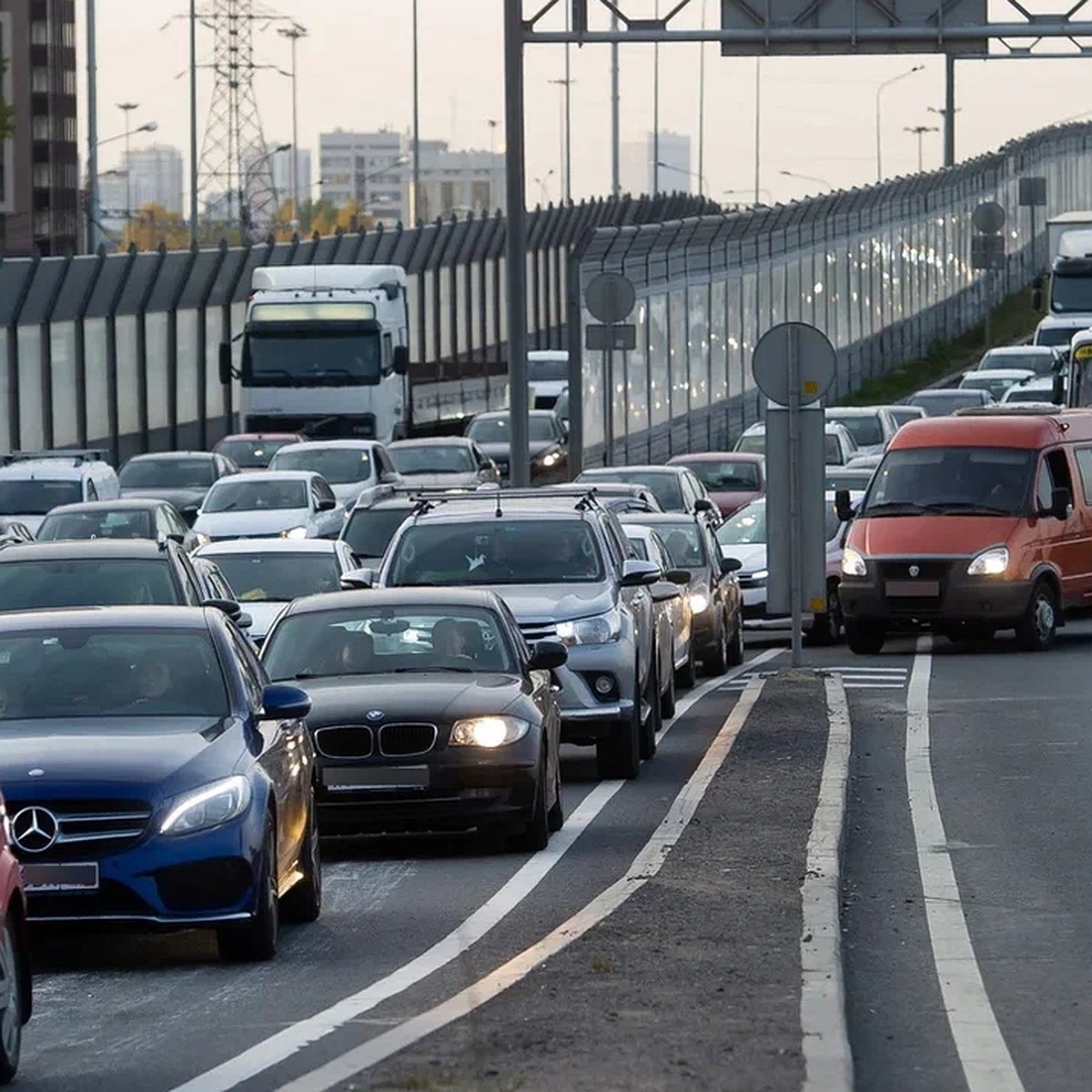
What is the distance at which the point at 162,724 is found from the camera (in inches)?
468

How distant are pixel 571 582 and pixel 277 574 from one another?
733 centimetres

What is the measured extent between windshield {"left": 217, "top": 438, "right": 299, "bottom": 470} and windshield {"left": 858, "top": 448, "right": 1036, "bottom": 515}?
19.1 m

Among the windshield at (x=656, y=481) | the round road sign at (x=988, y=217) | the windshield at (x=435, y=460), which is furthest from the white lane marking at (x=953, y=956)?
the round road sign at (x=988, y=217)

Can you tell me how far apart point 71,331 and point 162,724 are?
44645 mm

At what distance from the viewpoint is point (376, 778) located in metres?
15.1

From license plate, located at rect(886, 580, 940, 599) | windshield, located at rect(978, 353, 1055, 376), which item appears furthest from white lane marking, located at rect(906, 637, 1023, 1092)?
windshield, located at rect(978, 353, 1055, 376)

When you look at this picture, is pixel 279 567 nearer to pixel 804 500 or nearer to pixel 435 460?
pixel 804 500

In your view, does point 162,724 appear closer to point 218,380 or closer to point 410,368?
point 410,368

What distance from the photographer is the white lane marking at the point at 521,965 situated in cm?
847

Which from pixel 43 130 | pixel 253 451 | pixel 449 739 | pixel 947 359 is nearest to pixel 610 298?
pixel 253 451

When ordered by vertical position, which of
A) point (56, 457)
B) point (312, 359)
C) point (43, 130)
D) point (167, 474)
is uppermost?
point (43, 130)

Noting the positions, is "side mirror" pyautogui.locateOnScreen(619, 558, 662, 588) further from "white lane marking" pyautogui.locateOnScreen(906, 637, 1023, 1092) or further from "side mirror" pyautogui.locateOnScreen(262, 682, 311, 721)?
"side mirror" pyautogui.locateOnScreen(262, 682, 311, 721)

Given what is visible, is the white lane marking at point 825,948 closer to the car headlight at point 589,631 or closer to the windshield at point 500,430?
the car headlight at point 589,631

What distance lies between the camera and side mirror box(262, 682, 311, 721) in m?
12.1
